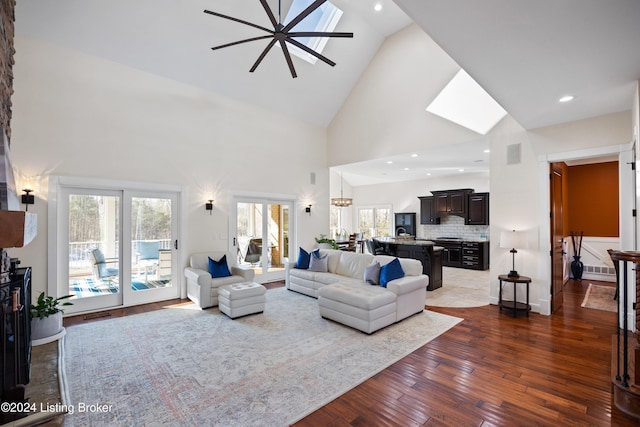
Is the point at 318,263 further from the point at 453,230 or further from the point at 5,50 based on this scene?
the point at 453,230

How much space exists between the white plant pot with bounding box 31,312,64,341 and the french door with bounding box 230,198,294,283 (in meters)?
2.99

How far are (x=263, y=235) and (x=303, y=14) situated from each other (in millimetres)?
4596

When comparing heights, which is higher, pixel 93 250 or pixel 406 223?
pixel 406 223

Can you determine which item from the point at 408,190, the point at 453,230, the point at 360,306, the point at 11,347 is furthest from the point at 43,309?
the point at 408,190

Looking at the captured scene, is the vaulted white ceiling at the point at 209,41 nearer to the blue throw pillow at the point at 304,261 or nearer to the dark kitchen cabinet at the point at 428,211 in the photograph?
the blue throw pillow at the point at 304,261

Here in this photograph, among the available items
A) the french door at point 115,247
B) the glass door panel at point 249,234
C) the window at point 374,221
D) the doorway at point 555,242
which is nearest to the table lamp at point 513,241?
the doorway at point 555,242

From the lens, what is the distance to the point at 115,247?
16.3ft

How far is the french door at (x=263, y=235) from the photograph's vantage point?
21.2 ft

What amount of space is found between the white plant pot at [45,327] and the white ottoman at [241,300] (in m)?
1.93

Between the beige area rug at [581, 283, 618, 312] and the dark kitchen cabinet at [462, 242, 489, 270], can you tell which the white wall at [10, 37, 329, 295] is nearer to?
the dark kitchen cabinet at [462, 242, 489, 270]

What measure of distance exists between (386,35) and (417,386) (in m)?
6.61

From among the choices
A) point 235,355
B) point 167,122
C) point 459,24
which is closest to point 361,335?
point 235,355

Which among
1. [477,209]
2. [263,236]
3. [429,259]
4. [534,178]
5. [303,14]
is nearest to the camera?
[303,14]

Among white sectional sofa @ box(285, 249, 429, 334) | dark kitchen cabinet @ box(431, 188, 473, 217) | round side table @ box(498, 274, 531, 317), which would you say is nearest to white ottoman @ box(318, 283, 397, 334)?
white sectional sofa @ box(285, 249, 429, 334)
